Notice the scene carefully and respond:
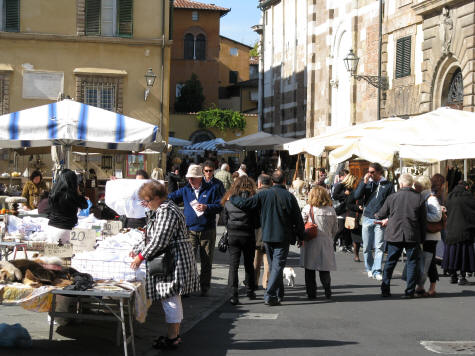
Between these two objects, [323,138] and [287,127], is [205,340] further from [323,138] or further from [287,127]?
[287,127]

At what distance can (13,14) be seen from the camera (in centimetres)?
2961

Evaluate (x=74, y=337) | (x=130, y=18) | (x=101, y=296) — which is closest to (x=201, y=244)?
(x=74, y=337)

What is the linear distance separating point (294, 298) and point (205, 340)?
141 inches

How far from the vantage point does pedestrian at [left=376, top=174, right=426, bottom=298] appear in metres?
12.5

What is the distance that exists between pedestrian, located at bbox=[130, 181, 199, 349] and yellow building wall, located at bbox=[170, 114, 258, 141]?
52.9 metres

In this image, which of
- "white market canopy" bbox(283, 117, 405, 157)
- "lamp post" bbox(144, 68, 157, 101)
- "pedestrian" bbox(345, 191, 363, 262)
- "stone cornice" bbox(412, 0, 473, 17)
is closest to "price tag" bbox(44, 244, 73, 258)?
"pedestrian" bbox(345, 191, 363, 262)

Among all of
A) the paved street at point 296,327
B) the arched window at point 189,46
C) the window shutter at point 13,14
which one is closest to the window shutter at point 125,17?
the window shutter at point 13,14

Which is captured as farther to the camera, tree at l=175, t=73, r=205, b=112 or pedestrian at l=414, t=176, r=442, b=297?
tree at l=175, t=73, r=205, b=112

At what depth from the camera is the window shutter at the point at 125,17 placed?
29.8 metres

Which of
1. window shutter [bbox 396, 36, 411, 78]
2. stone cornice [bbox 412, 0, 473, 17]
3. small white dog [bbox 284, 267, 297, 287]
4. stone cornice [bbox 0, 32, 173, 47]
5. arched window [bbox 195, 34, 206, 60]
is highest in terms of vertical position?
arched window [bbox 195, 34, 206, 60]

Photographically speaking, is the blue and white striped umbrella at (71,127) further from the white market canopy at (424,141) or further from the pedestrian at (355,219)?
the white market canopy at (424,141)

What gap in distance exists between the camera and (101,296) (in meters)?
7.80

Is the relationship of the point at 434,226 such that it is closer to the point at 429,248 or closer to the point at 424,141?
the point at 429,248

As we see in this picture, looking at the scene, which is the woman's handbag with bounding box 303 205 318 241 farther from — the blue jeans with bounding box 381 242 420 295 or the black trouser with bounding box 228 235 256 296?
the blue jeans with bounding box 381 242 420 295
